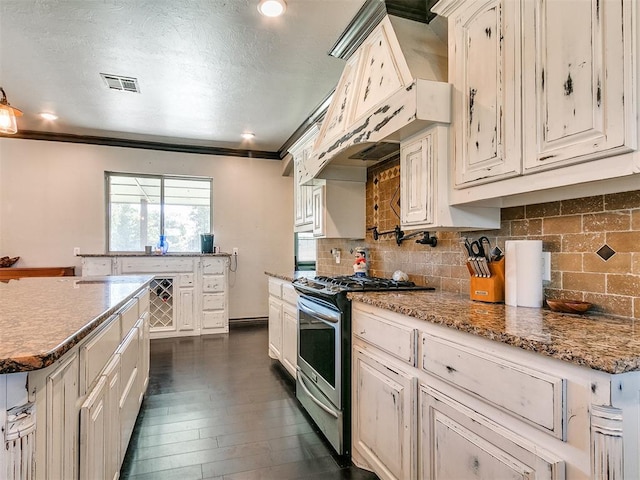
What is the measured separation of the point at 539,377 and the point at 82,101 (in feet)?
14.5

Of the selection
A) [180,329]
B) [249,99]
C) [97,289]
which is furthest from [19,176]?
[97,289]

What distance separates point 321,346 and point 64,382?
1477 mm

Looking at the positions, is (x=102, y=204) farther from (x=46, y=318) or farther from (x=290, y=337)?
(x=46, y=318)

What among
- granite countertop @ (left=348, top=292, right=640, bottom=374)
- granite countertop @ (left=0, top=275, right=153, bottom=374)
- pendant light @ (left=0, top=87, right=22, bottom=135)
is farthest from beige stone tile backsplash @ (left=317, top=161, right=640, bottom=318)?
pendant light @ (left=0, top=87, right=22, bottom=135)

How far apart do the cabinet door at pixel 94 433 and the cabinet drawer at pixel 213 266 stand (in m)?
3.68

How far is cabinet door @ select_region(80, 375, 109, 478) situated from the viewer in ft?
3.78

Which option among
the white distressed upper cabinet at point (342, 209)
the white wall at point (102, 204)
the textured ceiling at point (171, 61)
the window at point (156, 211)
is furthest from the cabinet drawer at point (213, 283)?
the white distressed upper cabinet at point (342, 209)

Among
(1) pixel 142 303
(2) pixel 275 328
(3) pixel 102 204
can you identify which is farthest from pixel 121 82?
(2) pixel 275 328

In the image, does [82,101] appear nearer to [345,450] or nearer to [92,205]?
[92,205]

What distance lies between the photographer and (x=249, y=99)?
371cm

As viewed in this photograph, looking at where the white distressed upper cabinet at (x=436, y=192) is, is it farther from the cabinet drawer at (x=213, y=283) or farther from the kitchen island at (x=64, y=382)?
the cabinet drawer at (x=213, y=283)

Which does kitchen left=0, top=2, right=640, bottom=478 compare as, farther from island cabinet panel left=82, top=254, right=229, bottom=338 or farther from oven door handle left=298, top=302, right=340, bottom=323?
oven door handle left=298, top=302, right=340, bottom=323

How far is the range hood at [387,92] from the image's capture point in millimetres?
1771

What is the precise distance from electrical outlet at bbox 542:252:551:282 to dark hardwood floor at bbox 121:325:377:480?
1.28m
